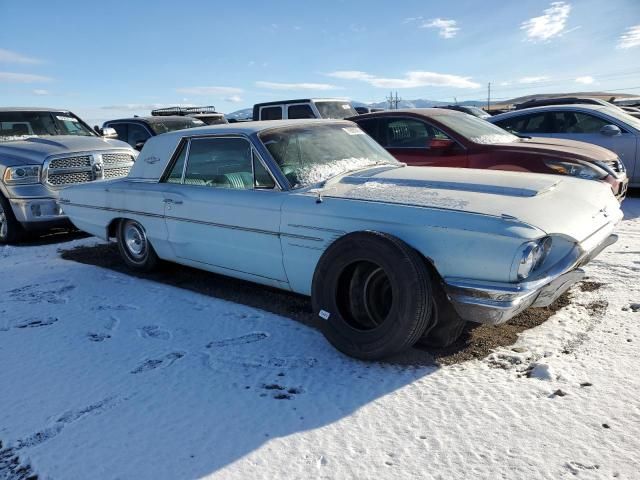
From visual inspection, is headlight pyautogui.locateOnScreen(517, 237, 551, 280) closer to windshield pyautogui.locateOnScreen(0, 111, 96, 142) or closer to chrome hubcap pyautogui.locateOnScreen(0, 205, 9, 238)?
chrome hubcap pyautogui.locateOnScreen(0, 205, 9, 238)

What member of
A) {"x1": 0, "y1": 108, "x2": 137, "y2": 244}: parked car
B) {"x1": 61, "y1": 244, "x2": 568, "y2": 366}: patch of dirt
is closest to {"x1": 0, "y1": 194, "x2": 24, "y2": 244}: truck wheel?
{"x1": 0, "y1": 108, "x2": 137, "y2": 244}: parked car

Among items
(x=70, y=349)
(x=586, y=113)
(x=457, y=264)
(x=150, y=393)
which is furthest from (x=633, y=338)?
(x=586, y=113)

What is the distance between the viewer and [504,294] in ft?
9.25

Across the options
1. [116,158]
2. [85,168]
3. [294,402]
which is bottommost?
[294,402]

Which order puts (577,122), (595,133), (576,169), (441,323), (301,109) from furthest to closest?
(301,109), (577,122), (595,133), (576,169), (441,323)

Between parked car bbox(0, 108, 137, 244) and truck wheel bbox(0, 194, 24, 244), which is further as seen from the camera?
truck wheel bbox(0, 194, 24, 244)

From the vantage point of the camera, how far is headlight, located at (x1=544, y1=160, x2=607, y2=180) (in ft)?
20.6

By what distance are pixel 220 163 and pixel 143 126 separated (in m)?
7.67

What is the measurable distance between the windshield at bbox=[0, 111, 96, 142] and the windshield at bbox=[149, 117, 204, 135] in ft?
8.28

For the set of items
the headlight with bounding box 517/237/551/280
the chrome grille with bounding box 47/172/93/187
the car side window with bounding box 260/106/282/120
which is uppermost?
the car side window with bounding box 260/106/282/120

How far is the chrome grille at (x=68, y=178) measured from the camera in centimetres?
683

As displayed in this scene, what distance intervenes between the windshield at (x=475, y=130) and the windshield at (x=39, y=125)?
224 inches

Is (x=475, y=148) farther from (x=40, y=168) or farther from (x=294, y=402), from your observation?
(x=40, y=168)

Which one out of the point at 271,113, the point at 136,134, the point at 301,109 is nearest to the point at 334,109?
the point at 301,109
